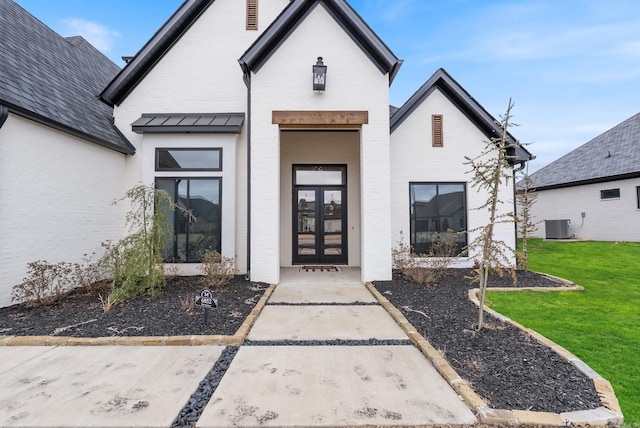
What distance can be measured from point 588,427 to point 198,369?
3.27 m

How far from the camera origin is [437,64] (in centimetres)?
813

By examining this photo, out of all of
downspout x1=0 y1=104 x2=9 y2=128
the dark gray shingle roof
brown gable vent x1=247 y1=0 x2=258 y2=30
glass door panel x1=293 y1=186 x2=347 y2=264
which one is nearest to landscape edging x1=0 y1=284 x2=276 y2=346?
downspout x1=0 y1=104 x2=9 y2=128

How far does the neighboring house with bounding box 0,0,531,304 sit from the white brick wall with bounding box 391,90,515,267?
0.13 ft

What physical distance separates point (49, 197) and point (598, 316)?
32.2 ft

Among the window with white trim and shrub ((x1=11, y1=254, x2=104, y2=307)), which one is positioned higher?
the window with white trim

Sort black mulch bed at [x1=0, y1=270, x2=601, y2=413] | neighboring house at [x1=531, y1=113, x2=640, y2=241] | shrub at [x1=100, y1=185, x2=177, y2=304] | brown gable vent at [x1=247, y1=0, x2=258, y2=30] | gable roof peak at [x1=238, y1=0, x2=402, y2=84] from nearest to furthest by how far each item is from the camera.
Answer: black mulch bed at [x1=0, y1=270, x2=601, y2=413] → shrub at [x1=100, y1=185, x2=177, y2=304] → gable roof peak at [x1=238, y1=0, x2=402, y2=84] → brown gable vent at [x1=247, y1=0, x2=258, y2=30] → neighboring house at [x1=531, y1=113, x2=640, y2=241]

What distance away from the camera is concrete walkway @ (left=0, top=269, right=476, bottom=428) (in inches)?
87.1

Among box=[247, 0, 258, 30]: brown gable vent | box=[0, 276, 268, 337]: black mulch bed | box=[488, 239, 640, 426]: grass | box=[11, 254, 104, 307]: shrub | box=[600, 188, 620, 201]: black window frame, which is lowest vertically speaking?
box=[488, 239, 640, 426]: grass

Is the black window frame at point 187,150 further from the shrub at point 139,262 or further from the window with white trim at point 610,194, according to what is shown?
the window with white trim at point 610,194

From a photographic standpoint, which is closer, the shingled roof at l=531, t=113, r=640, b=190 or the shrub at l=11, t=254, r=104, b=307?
the shrub at l=11, t=254, r=104, b=307

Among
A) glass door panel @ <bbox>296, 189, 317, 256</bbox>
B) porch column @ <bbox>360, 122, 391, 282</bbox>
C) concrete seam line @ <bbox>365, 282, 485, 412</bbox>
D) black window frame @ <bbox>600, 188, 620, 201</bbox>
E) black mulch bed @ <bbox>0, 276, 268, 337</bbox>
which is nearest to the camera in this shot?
concrete seam line @ <bbox>365, 282, 485, 412</bbox>

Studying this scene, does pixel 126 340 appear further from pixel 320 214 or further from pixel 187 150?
pixel 320 214

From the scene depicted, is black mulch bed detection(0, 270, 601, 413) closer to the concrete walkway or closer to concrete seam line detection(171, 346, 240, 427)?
the concrete walkway

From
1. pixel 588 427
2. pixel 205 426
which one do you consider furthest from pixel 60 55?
pixel 588 427
